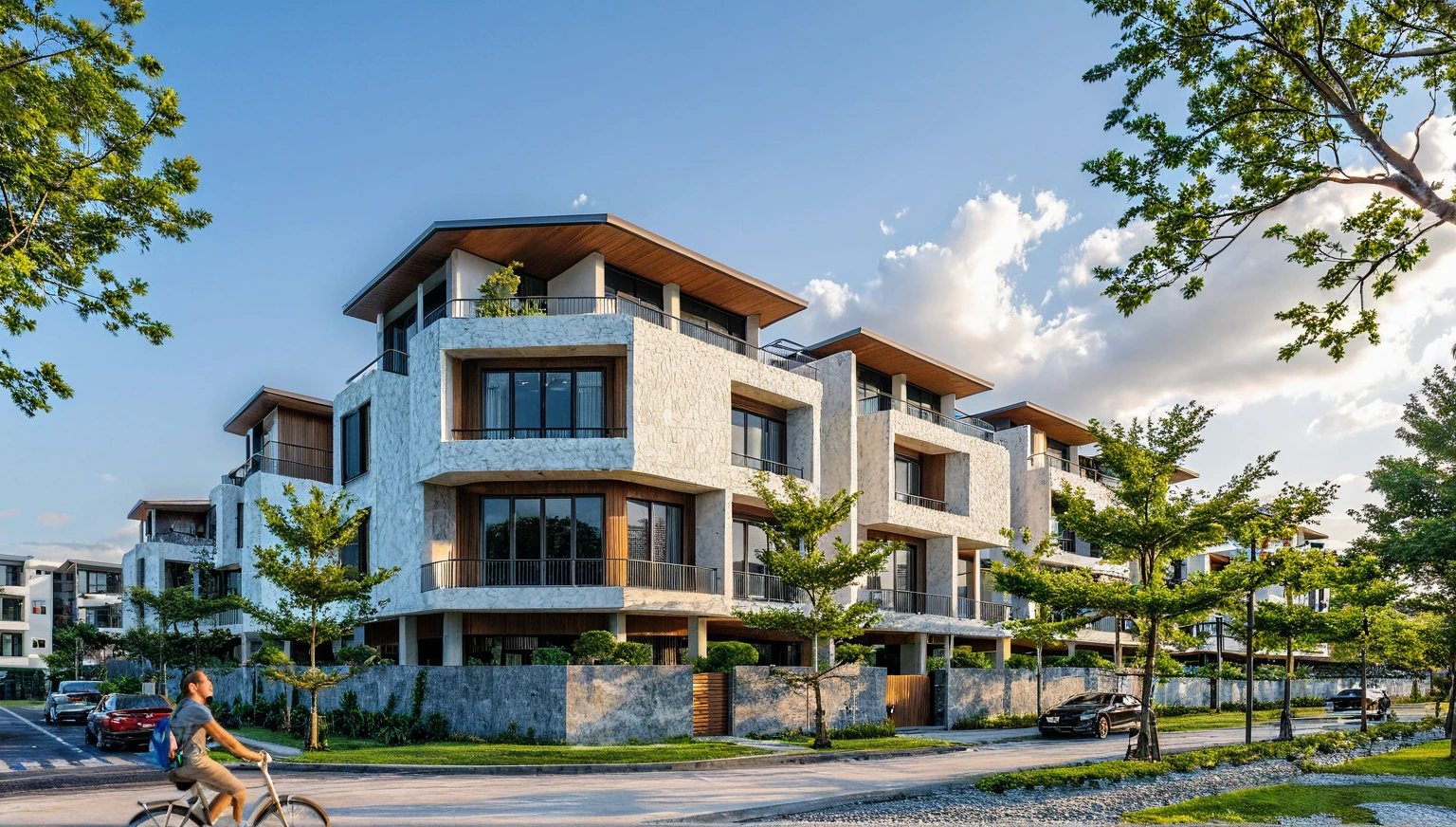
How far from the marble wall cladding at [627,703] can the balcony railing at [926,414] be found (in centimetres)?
1592

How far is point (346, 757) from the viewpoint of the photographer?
21.5 metres

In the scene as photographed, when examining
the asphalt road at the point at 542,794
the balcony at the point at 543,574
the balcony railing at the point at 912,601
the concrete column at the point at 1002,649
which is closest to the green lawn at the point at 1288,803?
the asphalt road at the point at 542,794

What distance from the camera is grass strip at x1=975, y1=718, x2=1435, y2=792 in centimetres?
1703

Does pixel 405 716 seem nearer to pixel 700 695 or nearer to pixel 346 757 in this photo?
pixel 346 757

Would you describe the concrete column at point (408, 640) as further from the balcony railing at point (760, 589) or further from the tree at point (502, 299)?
the balcony railing at point (760, 589)

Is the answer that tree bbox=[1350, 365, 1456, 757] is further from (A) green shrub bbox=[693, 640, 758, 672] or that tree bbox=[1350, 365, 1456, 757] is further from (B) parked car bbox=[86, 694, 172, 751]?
(B) parked car bbox=[86, 694, 172, 751]

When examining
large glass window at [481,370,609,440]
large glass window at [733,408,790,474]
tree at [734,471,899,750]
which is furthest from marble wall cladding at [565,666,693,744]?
large glass window at [733,408,790,474]

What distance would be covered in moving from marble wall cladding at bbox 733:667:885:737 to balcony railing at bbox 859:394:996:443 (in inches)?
455

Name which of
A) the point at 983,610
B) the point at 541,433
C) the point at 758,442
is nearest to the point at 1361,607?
the point at 983,610

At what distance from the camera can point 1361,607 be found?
106ft

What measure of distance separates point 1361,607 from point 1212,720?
1152 cm

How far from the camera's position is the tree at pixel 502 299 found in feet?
96.8

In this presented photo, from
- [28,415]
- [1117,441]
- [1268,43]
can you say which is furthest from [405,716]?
[1268,43]

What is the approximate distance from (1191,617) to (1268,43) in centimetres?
1301
